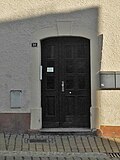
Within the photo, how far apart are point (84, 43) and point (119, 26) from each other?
104cm

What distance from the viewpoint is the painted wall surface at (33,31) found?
9.53 metres

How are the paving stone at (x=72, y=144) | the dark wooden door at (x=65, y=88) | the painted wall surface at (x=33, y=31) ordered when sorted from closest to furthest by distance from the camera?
the paving stone at (x=72, y=144), the painted wall surface at (x=33, y=31), the dark wooden door at (x=65, y=88)

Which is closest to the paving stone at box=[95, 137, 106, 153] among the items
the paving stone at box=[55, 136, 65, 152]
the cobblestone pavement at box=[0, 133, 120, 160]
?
the cobblestone pavement at box=[0, 133, 120, 160]

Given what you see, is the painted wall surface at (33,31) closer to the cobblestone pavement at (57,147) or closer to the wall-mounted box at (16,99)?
the wall-mounted box at (16,99)

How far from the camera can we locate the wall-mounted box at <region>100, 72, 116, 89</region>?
9.27 metres

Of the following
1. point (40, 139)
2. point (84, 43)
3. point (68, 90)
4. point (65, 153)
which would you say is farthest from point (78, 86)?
point (65, 153)

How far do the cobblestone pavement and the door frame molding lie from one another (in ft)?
1.73

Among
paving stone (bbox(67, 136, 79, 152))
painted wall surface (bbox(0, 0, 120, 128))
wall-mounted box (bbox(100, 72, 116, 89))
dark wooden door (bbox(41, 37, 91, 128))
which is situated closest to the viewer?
paving stone (bbox(67, 136, 79, 152))

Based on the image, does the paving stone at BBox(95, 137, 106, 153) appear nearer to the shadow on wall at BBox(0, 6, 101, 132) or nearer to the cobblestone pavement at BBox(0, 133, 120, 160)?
the cobblestone pavement at BBox(0, 133, 120, 160)

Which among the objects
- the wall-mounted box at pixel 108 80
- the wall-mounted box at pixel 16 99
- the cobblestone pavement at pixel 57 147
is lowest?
the cobblestone pavement at pixel 57 147

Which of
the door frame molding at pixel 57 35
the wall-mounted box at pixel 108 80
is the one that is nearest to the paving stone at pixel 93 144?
the door frame molding at pixel 57 35

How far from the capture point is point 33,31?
379 inches

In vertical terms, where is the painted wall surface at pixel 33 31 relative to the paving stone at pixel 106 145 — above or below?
above

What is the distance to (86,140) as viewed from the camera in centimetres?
893
